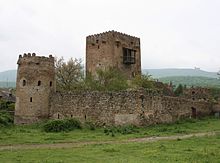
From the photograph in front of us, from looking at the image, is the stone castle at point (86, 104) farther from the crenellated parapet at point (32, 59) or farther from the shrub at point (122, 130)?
the shrub at point (122, 130)

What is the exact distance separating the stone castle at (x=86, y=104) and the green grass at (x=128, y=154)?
35.6 ft

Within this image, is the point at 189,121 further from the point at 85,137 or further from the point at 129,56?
the point at 129,56

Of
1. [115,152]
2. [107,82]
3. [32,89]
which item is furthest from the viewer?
[107,82]

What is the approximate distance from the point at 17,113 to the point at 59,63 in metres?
12.7

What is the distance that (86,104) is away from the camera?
3406 cm

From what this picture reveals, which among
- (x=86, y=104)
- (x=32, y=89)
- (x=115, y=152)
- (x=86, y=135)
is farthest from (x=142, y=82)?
(x=115, y=152)

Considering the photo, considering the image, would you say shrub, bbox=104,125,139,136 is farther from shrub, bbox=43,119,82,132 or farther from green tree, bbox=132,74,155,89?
green tree, bbox=132,74,155,89

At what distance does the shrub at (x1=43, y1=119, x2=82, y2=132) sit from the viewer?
3028 centimetres

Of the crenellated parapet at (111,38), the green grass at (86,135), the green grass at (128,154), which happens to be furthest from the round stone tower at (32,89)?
the green grass at (128,154)

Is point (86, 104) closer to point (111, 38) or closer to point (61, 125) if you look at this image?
point (61, 125)

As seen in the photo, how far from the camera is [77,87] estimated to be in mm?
43062

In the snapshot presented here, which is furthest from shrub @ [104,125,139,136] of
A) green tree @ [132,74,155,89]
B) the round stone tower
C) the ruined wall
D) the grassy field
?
green tree @ [132,74,155,89]

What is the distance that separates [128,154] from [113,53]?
32.6m

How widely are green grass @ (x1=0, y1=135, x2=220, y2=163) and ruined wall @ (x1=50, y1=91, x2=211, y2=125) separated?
10.7m
